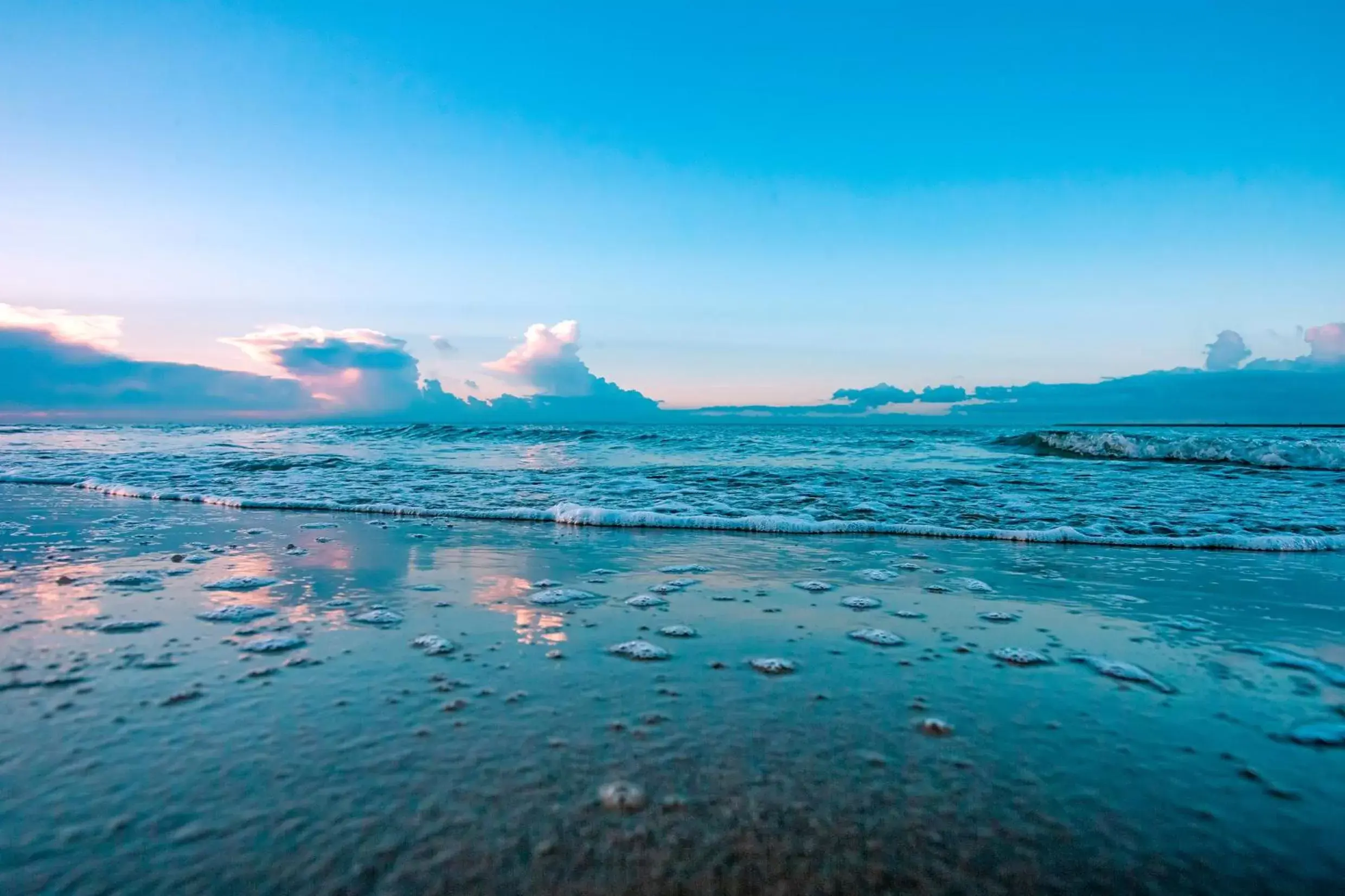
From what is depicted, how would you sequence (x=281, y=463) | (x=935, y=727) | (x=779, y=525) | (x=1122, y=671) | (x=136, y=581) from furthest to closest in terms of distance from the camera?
(x=281, y=463) < (x=779, y=525) < (x=136, y=581) < (x=1122, y=671) < (x=935, y=727)

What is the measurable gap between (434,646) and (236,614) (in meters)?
1.75

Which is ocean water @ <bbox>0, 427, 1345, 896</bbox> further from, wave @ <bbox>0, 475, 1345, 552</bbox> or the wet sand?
wave @ <bbox>0, 475, 1345, 552</bbox>

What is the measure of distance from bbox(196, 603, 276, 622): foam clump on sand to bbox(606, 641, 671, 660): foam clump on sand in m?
2.62

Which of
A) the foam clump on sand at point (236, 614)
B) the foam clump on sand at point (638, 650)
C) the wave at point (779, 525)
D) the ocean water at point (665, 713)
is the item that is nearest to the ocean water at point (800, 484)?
the wave at point (779, 525)

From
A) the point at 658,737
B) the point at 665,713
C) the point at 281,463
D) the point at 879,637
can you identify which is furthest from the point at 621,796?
the point at 281,463

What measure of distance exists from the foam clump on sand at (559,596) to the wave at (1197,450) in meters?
22.8

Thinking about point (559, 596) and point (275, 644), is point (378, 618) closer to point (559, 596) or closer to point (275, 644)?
point (275, 644)

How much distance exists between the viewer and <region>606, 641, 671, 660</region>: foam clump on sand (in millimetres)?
4148

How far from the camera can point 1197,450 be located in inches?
899

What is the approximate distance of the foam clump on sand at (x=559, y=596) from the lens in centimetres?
538

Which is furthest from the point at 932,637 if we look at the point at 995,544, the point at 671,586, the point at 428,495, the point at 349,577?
the point at 428,495

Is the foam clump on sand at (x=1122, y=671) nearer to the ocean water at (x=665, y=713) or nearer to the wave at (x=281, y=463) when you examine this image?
the ocean water at (x=665, y=713)

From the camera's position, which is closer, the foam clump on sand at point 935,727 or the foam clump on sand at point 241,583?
the foam clump on sand at point 935,727

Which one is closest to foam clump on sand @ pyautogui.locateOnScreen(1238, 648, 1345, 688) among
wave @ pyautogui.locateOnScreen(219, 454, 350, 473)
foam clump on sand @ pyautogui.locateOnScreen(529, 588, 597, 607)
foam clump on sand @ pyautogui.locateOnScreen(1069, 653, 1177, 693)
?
foam clump on sand @ pyautogui.locateOnScreen(1069, 653, 1177, 693)
